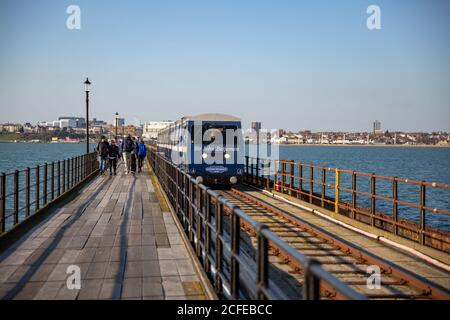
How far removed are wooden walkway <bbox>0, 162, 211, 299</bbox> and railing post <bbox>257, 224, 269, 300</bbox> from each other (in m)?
2.12

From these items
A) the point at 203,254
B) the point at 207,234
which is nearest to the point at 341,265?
the point at 203,254

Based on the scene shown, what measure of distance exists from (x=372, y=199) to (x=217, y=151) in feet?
35.4

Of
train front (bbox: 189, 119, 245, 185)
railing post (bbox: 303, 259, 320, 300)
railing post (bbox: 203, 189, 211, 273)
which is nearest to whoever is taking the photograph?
railing post (bbox: 303, 259, 320, 300)

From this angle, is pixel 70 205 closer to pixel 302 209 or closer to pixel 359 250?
pixel 302 209

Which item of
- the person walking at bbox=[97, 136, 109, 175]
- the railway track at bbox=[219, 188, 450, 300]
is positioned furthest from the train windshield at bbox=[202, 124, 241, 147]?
the railway track at bbox=[219, 188, 450, 300]

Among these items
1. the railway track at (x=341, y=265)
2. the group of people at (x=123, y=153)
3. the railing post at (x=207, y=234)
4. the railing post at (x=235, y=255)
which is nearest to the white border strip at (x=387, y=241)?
the railway track at (x=341, y=265)

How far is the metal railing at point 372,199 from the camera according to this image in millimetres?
10914

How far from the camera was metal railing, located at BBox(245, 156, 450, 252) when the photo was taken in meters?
10.9

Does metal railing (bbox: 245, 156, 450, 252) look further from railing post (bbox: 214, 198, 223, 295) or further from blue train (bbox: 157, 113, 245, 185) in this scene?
railing post (bbox: 214, 198, 223, 295)

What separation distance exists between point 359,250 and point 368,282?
1740 mm

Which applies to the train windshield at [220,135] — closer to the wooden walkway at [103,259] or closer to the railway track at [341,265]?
the railway track at [341,265]

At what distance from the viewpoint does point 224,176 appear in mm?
22438

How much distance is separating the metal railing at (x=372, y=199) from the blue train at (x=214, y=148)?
1.68m

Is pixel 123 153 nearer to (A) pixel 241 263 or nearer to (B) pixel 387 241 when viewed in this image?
(B) pixel 387 241
